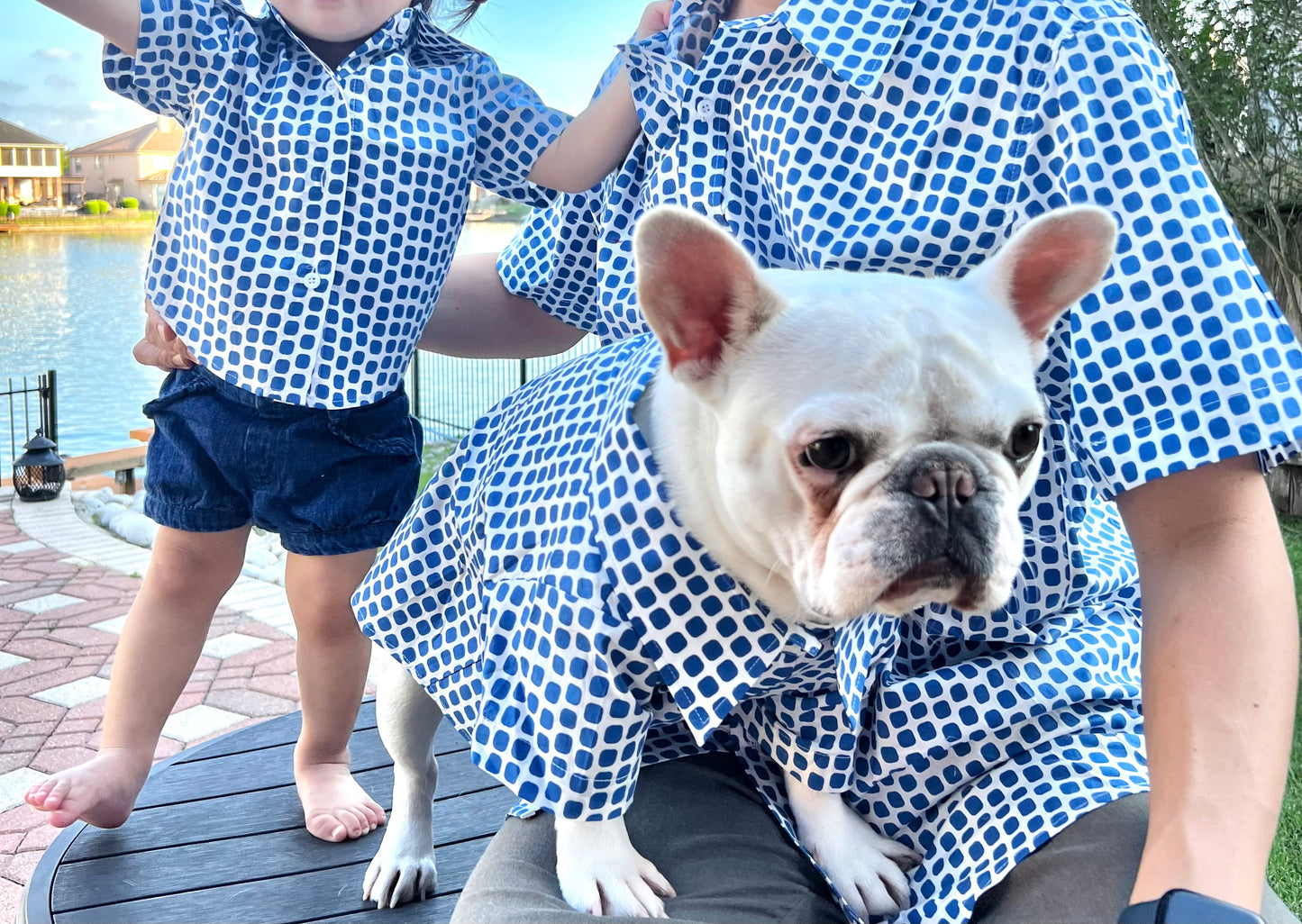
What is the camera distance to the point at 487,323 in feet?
5.85

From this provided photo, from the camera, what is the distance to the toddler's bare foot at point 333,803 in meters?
1.63

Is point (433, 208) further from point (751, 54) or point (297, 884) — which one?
point (297, 884)

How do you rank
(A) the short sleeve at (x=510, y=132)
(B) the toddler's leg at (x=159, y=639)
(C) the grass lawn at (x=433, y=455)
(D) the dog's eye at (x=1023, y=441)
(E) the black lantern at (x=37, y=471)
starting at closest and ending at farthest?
1. (D) the dog's eye at (x=1023, y=441)
2. (A) the short sleeve at (x=510, y=132)
3. (B) the toddler's leg at (x=159, y=639)
4. (E) the black lantern at (x=37, y=471)
5. (C) the grass lawn at (x=433, y=455)

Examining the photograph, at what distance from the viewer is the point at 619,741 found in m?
1.05

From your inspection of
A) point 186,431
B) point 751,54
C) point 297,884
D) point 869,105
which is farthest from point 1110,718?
point 186,431

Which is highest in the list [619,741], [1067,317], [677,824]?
[1067,317]

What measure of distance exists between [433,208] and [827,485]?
938mm

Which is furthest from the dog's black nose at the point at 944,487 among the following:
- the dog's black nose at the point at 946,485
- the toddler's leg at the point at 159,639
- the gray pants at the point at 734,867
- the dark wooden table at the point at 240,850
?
the toddler's leg at the point at 159,639

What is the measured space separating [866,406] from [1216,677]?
14.7 inches

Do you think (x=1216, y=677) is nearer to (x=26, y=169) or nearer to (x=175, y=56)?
(x=175, y=56)

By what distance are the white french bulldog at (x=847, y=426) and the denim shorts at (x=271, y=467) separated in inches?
30.7

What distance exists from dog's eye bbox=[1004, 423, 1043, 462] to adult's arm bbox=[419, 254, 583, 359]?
2.95 feet

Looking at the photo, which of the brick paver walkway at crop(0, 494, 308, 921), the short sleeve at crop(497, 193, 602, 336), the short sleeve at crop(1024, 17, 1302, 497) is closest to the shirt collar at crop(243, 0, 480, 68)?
the short sleeve at crop(497, 193, 602, 336)

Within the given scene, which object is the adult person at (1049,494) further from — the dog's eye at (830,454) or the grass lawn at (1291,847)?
the grass lawn at (1291,847)
